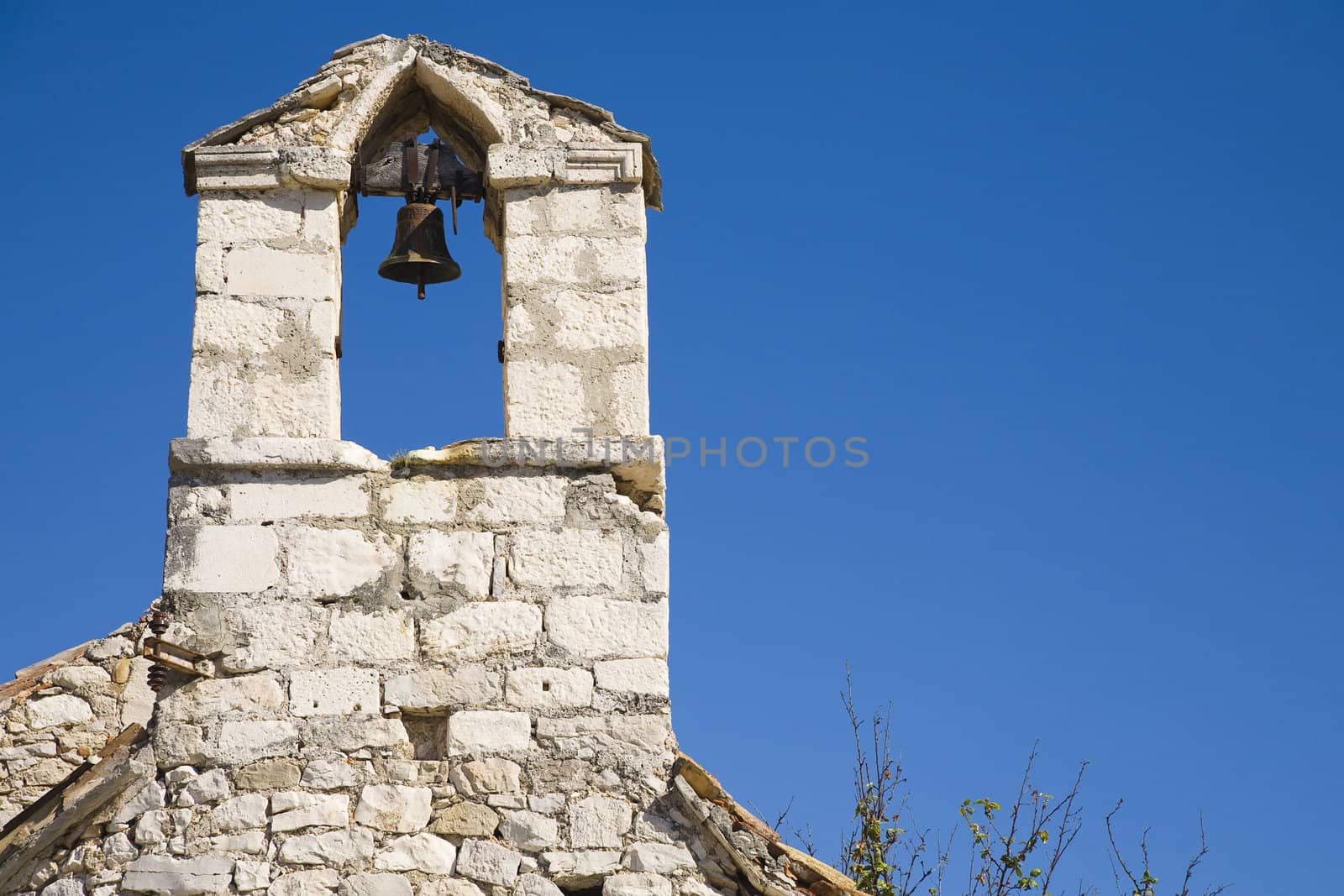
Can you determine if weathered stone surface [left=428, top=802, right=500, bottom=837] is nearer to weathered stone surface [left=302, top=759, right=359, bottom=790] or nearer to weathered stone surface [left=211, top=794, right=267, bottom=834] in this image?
weathered stone surface [left=302, top=759, right=359, bottom=790]

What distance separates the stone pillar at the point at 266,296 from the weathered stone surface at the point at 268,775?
111 cm

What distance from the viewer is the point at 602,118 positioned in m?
6.49

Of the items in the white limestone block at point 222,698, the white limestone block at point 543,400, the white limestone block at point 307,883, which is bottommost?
the white limestone block at point 307,883

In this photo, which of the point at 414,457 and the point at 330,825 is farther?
the point at 414,457

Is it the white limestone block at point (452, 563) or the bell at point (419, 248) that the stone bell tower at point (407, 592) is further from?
the bell at point (419, 248)

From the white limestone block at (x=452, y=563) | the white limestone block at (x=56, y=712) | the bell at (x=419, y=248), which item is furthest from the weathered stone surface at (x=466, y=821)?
the white limestone block at (x=56, y=712)

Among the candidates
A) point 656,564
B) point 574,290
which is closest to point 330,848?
point 656,564

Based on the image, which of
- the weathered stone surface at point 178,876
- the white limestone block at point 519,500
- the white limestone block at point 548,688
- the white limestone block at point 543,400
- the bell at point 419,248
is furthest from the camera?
the bell at point 419,248

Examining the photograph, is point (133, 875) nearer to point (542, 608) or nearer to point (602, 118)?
point (542, 608)

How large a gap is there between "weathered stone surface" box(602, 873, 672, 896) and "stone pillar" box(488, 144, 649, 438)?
4.88 feet

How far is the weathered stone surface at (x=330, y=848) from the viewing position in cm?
538

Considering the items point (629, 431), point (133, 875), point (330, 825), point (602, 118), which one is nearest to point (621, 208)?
point (602, 118)

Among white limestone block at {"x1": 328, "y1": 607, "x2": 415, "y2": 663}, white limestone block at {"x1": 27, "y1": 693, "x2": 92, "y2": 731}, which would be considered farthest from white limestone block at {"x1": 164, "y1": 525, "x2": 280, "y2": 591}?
white limestone block at {"x1": 27, "y1": 693, "x2": 92, "y2": 731}

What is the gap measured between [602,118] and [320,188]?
3.43 ft
